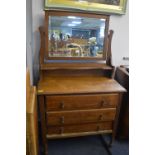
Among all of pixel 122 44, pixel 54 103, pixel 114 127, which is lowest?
pixel 114 127

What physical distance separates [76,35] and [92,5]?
323mm

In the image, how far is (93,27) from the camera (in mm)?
1811

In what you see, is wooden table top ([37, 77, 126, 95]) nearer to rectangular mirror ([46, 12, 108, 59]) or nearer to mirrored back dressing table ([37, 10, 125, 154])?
mirrored back dressing table ([37, 10, 125, 154])

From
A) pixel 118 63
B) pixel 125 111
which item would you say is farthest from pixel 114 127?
pixel 118 63

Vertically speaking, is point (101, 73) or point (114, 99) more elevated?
point (101, 73)

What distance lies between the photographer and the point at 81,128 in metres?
1.68

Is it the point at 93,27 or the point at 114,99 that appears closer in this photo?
the point at 114,99

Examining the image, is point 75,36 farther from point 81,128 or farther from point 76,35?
point 81,128

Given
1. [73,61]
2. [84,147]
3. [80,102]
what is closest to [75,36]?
[73,61]

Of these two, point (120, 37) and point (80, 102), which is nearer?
point (80, 102)
